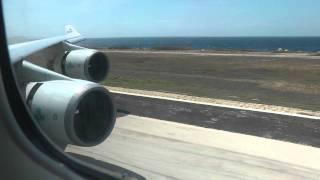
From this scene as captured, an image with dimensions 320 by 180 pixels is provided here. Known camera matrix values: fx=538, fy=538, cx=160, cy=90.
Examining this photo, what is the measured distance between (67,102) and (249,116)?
19.8 feet

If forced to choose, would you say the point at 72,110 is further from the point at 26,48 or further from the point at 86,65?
the point at 86,65

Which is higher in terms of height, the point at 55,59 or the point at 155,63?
the point at 55,59

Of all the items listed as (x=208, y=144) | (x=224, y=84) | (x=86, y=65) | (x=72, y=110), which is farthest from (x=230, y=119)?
(x=224, y=84)

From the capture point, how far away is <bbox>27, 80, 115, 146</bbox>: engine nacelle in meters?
4.75

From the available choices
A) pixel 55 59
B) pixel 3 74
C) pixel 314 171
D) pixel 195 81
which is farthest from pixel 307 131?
pixel 195 81

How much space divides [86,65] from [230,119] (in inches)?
113

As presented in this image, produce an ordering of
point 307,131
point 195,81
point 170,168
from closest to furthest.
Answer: point 170,168
point 307,131
point 195,81

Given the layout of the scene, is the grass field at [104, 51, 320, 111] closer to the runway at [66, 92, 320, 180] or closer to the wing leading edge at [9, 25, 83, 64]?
the runway at [66, 92, 320, 180]

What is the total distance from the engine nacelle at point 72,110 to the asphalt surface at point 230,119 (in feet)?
12.9

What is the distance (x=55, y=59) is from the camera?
9484 mm

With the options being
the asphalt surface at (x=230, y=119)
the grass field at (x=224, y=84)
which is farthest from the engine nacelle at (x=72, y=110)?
the grass field at (x=224, y=84)

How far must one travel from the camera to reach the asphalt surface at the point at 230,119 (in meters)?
8.73

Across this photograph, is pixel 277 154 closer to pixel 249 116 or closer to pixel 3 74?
pixel 249 116

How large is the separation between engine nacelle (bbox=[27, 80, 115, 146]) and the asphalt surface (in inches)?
155
